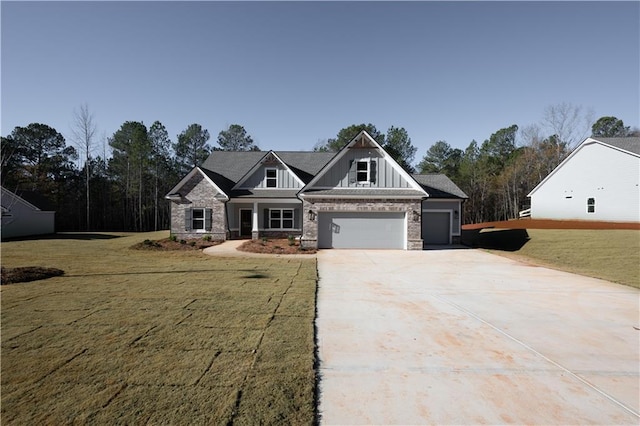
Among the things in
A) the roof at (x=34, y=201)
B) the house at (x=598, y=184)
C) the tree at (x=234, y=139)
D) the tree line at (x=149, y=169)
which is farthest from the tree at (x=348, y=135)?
the roof at (x=34, y=201)

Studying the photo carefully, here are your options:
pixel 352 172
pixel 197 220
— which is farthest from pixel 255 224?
pixel 352 172

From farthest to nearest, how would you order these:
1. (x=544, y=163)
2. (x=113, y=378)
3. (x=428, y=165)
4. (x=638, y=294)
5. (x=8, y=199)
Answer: (x=428, y=165) < (x=544, y=163) < (x=8, y=199) < (x=638, y=294) < (x=113, y=378)

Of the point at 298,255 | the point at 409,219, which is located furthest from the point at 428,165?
the point at 298,255

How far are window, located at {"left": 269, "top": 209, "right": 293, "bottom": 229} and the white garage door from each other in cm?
436

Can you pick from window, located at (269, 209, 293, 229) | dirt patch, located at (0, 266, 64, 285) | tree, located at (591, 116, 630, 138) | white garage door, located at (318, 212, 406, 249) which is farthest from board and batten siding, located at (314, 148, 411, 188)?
tree, located at (591, 116, 630, 138)

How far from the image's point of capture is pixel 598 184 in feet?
73.8

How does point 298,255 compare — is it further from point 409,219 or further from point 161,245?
point 161,245

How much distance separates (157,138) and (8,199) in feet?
74.2

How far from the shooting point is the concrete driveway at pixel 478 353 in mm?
3131

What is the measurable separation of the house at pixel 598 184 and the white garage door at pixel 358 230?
17.3 metres

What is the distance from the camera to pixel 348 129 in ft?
141

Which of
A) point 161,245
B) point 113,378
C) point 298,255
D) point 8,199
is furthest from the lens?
point 8,199

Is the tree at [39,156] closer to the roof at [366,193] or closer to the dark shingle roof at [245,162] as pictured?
the dark shingle roof at [245,162]

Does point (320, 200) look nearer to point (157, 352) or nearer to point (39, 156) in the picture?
point (157, 352)
